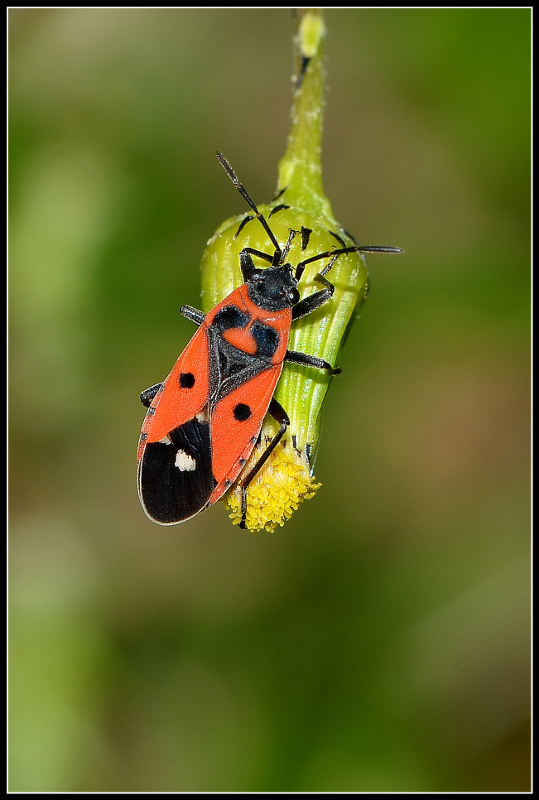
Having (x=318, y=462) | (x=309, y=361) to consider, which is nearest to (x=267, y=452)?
(x=309, y=361)

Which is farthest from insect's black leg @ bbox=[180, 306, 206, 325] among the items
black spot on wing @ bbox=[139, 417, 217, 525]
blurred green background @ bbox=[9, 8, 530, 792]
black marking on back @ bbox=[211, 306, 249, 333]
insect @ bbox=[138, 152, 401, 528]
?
blurred green background @ bbox=[9, 8, 530, 792]

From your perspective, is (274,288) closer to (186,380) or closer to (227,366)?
(227,366)

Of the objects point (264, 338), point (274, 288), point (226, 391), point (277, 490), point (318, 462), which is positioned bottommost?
point (277, 490)

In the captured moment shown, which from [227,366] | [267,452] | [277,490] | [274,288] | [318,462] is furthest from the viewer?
[318,462]

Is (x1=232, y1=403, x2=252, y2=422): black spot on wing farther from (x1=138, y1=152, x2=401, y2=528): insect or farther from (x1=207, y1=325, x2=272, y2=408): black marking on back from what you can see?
(x1=207, y1=325, x2=272, y2=408): black marking on back

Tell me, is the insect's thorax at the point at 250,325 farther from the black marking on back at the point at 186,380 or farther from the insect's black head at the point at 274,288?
the black marking on back at the point at 186,380

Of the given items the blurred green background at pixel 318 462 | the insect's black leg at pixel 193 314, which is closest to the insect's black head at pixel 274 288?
the insect's black leg at pixel 193 314
